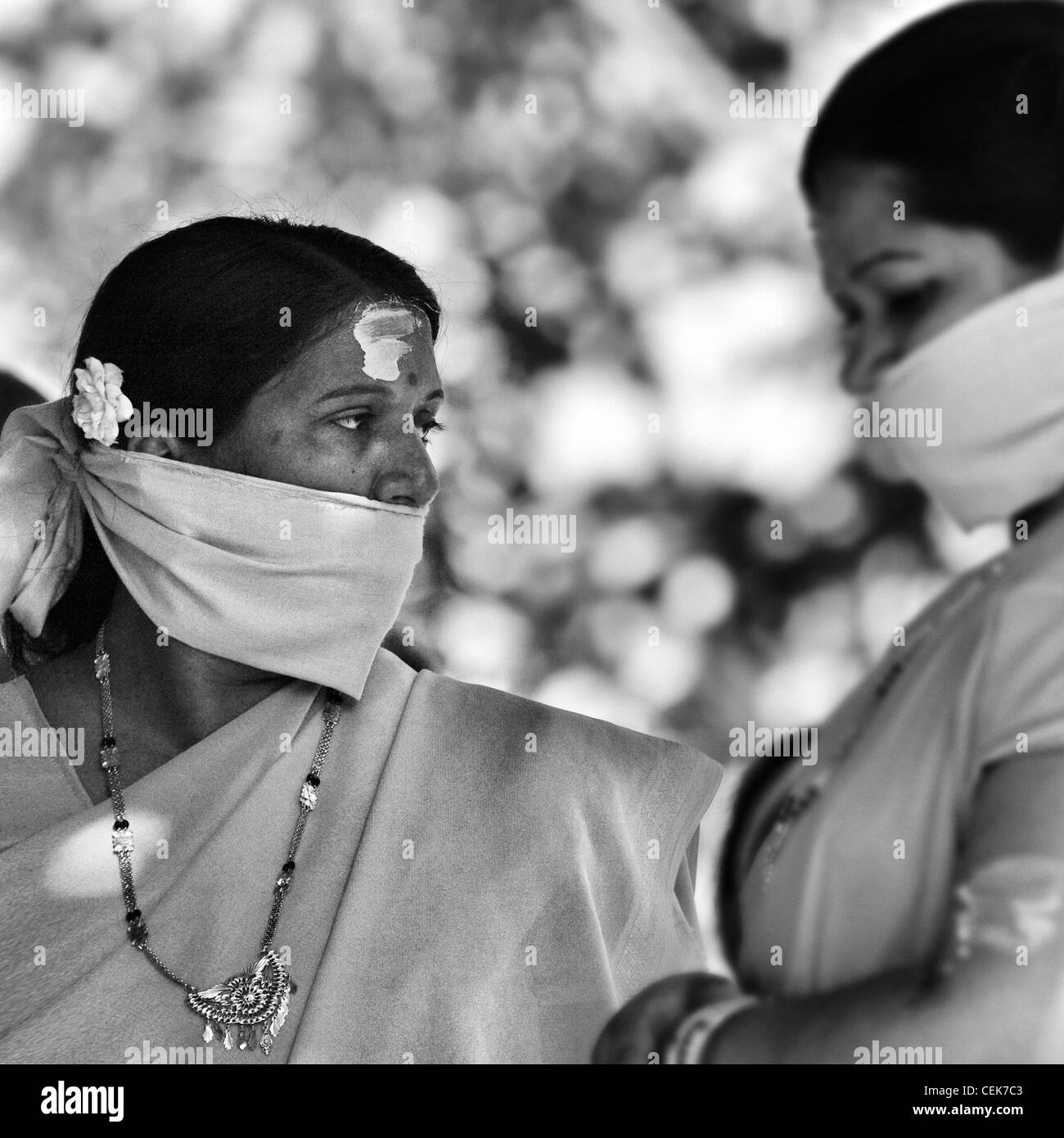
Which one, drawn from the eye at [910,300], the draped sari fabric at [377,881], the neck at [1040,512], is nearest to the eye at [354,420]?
the draped sari fabric at [377,881]

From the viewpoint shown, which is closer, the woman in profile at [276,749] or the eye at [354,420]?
the woman in profile at [276,749]

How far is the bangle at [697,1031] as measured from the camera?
1526 millimetres

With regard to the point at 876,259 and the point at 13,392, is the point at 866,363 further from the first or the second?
the point at 13,392

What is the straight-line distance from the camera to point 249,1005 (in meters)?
2.04

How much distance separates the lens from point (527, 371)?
8.57 ft

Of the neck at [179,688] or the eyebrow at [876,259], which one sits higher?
the eyebrow at [876,259]

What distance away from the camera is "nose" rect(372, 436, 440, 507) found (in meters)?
2.29

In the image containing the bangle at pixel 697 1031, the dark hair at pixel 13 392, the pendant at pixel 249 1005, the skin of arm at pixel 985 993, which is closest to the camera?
the skin of arm at pixel 985 993

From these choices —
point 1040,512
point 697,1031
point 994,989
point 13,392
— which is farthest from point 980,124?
point 13,392

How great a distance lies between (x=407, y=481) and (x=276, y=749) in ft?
1.59

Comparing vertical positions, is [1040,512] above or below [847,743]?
above

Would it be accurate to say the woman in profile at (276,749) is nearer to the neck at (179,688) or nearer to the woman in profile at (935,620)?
the neck at (179,688)

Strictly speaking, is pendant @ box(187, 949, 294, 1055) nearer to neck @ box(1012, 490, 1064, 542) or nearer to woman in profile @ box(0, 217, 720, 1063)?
woman in profile @ box(0, 217, 720, 1063)
